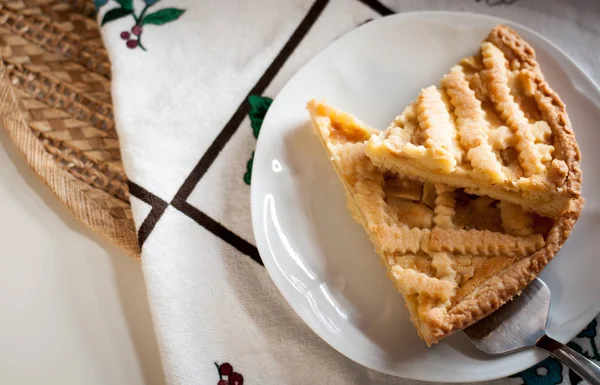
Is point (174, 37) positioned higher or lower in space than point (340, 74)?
lower

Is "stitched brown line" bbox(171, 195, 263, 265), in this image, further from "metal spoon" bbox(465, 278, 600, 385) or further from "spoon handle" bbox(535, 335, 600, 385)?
"spoon handle" bbox(535, 335, 600, 385)

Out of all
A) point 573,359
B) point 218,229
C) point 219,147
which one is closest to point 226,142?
point 219,147

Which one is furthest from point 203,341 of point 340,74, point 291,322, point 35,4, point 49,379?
point 35,4

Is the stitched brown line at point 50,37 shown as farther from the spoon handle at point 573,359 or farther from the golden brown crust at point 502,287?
the spoon handle at point 573,359

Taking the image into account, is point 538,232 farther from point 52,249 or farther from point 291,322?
point 52,249

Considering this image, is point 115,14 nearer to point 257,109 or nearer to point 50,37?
point 50,37

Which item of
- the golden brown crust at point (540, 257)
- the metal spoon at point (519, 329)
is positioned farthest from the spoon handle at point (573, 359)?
the golden brown crust at point (540, 257)
